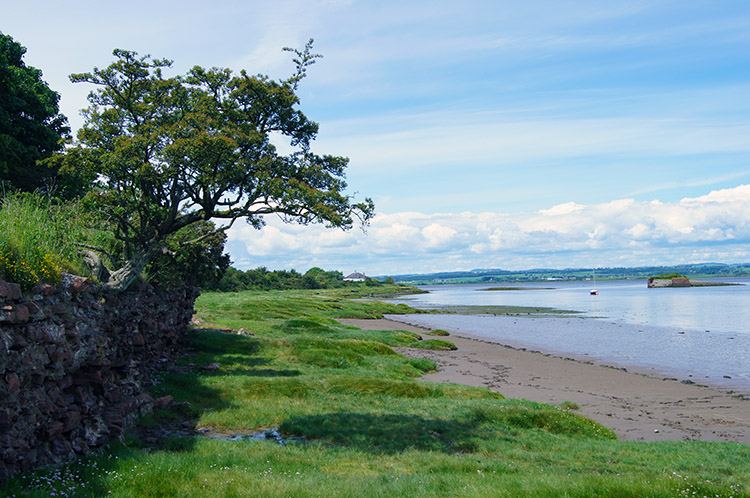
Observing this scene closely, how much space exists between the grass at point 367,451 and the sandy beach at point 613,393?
10.3 ft

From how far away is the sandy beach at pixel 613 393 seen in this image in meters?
23.4

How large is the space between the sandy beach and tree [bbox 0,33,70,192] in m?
26.6

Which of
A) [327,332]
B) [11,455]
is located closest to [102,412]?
[11,455]

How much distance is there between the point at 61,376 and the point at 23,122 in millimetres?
24065

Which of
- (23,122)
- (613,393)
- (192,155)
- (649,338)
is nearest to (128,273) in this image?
(192,155)

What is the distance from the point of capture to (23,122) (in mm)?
29531

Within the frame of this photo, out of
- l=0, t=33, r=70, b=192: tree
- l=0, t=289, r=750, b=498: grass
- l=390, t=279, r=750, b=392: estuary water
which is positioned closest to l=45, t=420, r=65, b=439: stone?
l=0, t=289, r=750, b=498: grass

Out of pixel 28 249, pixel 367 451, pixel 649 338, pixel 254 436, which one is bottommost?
pixel 649 338

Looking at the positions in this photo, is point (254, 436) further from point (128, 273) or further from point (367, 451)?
point (128, 273)

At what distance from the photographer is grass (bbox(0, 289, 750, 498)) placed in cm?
1104

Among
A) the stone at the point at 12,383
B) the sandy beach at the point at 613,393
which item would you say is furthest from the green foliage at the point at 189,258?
the sandy beach at the point at 613,393

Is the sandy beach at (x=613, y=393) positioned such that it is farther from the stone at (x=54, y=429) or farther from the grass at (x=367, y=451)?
the stone at (x=54, y=429)

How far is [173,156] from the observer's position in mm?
20141

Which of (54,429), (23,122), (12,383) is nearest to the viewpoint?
(12,383)
